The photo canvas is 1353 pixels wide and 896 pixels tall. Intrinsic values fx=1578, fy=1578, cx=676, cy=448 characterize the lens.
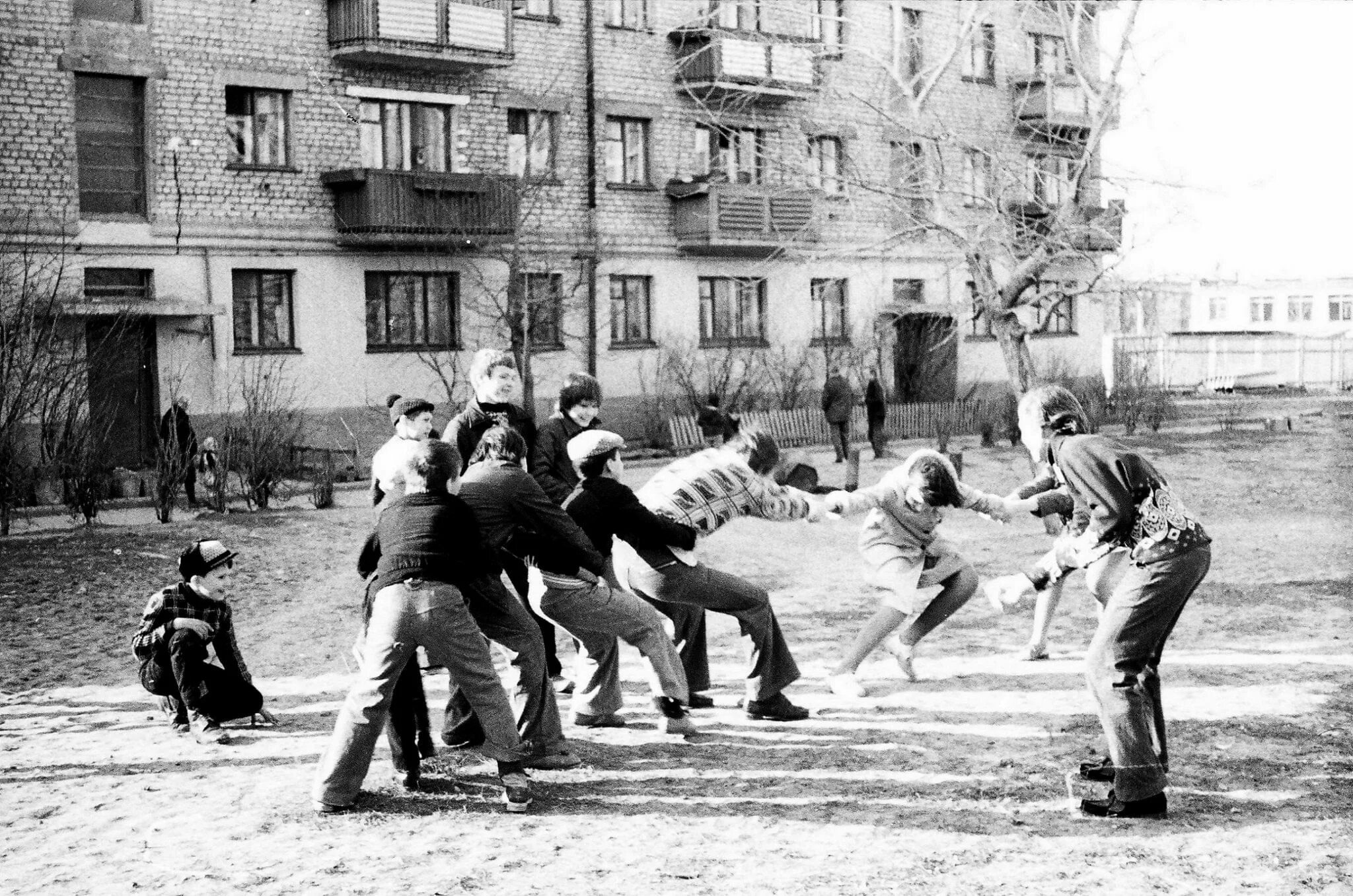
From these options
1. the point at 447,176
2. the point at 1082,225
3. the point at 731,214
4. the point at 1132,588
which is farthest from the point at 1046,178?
the point at 731,214

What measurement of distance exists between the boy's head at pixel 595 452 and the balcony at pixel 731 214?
24.2 metres

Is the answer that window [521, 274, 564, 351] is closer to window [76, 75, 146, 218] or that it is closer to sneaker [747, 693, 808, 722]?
window [76, 75, 146, 218]

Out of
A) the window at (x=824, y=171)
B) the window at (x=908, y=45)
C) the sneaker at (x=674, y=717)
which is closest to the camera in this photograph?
the sneaker at (x=674, y=717)

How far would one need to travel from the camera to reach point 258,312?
27.0 meters

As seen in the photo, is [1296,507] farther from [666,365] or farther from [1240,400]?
[1240,400]

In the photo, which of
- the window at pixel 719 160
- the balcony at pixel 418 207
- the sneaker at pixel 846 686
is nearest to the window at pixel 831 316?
the window at pixel 719 160

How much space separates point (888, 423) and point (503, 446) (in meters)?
27.4

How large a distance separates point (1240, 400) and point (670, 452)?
25.6 m

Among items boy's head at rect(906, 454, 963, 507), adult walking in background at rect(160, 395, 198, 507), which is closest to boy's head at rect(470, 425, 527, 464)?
boy's head at rect(906, 454, 963, 507)

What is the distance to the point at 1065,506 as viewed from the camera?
892cm

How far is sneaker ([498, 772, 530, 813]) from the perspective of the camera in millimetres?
6637

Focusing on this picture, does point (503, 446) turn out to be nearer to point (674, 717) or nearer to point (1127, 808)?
point (674, 717)

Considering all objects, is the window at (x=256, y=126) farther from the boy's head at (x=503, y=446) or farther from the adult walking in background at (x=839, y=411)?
the boy's head at (x=503, y=446)

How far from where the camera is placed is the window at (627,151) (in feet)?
104
